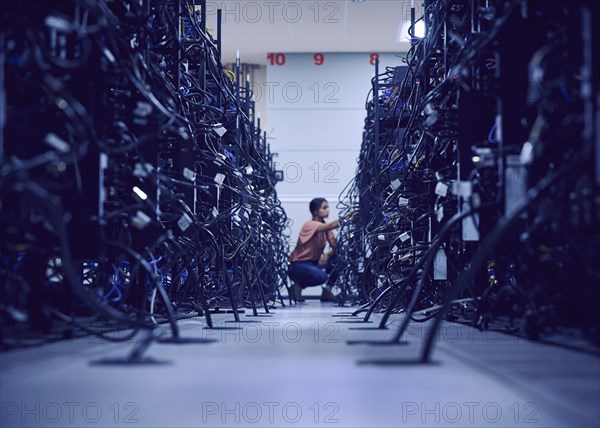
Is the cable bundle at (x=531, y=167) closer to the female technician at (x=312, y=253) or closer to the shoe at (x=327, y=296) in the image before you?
the female technician at (x=312, y=253)

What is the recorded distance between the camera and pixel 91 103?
4.12 ft

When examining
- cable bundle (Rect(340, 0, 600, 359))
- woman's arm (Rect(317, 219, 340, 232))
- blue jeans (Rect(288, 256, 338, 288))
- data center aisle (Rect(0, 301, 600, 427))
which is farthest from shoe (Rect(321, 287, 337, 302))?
data center aisle (Rect(0, 301, 600, 427))

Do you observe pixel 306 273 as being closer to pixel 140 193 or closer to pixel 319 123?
pixel 319 123

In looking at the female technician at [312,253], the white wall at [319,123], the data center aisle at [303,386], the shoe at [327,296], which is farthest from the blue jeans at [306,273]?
the data center aisle at [303,386]

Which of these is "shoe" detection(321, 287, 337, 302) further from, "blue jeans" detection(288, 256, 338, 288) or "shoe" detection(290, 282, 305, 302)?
"blue jeans" detection(288, 256, 338, 288)

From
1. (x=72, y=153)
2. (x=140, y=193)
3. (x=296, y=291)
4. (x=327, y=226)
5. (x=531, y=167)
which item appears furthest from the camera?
(x=296, y=291)

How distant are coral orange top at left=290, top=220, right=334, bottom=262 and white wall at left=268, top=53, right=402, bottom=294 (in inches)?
102

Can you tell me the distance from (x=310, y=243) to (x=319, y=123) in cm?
318

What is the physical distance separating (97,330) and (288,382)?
653 mm

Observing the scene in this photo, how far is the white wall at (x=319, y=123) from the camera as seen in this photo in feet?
29.2

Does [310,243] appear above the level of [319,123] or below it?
below

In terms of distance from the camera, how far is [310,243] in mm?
6160

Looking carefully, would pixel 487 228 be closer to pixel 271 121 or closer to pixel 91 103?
pixel 91 103

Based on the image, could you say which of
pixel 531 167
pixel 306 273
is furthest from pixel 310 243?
pixel 531 167
